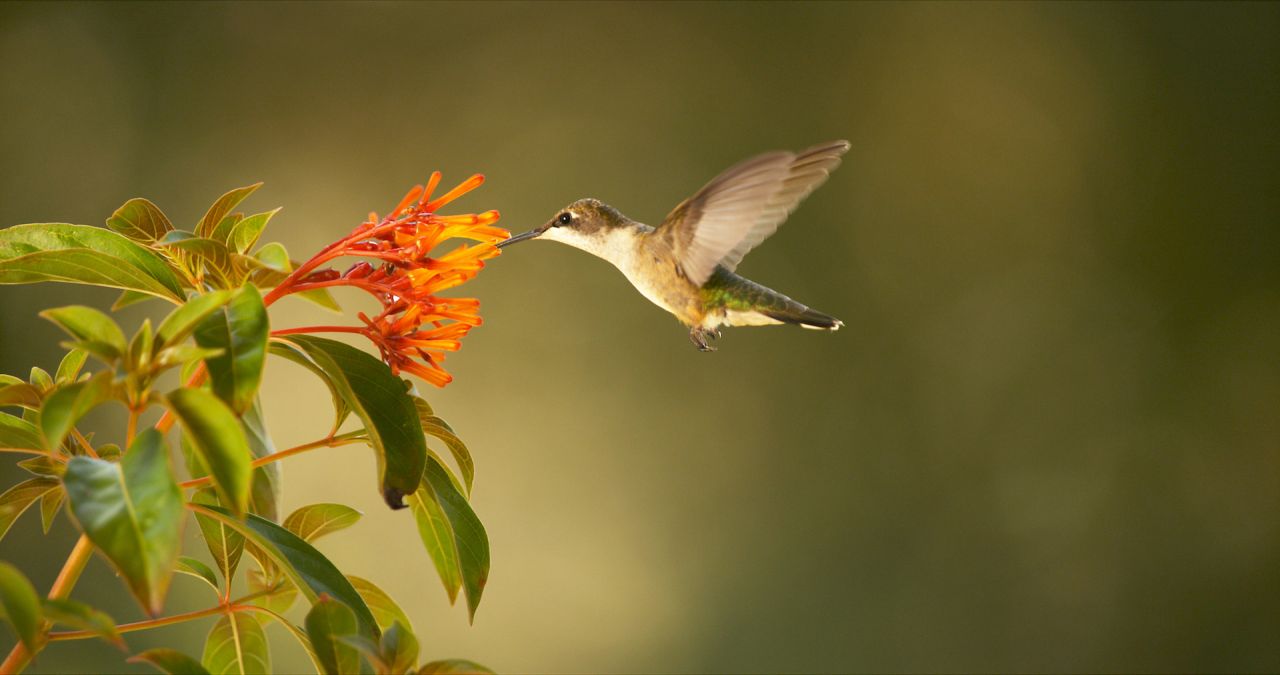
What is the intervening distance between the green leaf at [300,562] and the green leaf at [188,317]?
129 millimetres

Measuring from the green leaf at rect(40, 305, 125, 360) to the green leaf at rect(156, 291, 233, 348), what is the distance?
22 millimetres

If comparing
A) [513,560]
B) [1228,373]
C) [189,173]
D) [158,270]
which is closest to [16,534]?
[189,173]

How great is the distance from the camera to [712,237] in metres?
1.04

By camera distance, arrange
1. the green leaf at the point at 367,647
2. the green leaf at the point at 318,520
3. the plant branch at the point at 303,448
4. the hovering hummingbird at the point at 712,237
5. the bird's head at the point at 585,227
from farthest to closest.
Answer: the bird's head at the point at 585,227, the hovering hummingbird at the point at 712,237, the green leaf at the point at 318,520, the plant branch at the point at 303,448, the green leaf at the point at 367,647

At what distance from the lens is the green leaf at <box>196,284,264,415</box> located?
49 cm

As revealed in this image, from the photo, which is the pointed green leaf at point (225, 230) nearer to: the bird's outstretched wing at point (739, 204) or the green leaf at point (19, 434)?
the green leaf at point (19, 434)

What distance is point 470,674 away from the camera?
592 millimetres

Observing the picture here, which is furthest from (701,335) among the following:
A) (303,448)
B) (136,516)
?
(136,516)

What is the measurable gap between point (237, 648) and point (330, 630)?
222 mm

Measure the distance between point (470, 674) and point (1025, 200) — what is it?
3136 millimetres

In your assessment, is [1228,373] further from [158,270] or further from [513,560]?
[158,270]

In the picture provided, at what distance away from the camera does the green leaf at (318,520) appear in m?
0.85

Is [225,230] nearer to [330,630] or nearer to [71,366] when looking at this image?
[71,366]

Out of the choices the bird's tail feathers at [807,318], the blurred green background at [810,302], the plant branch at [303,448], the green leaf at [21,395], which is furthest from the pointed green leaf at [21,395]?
the blurred green background at [810,302]
